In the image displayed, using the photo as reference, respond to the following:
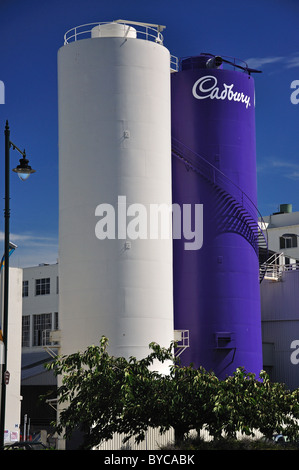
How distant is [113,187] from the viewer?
45.7m

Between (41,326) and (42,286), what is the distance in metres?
3.80

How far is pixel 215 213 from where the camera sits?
55375 mm

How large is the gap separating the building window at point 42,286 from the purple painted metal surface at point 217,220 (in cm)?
2563

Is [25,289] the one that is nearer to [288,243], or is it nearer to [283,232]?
[288,243]

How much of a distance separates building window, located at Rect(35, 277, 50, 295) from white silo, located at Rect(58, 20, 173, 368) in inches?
1252

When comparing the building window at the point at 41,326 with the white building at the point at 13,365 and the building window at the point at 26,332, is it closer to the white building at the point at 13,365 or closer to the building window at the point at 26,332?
the building window at the point at 26,332

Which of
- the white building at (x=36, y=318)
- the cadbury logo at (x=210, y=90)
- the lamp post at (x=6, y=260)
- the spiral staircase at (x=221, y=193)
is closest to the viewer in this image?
the lamp post at (x=6, y=260)

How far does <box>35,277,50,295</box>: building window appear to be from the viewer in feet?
258

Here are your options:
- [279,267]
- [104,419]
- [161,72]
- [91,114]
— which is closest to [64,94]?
[91,114]

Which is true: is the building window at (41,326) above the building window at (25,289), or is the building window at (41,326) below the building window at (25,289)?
below

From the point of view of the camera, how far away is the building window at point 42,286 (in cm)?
7869

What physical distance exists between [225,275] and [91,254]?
12.2 meters

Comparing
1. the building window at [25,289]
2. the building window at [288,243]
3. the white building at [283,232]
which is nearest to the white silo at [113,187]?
A: the building window at [25,289]
